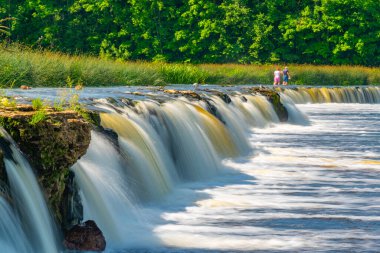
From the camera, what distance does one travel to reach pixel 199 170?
1436cm

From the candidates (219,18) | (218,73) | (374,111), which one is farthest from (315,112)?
(219,18)

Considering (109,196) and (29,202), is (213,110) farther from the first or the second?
(29,202)

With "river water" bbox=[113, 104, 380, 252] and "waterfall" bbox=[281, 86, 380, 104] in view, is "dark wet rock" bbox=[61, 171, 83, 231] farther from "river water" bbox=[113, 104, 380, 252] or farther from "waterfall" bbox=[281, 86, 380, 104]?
"waterfall" bbox=[281, 86, 380, 104]

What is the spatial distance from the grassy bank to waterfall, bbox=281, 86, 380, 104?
4.49m

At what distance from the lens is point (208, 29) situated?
6253cm

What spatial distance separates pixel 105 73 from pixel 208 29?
3507 cm

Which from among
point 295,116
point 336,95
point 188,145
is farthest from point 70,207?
point 336,95

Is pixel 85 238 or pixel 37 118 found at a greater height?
pixel 37 118

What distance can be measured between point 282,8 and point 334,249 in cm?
5673

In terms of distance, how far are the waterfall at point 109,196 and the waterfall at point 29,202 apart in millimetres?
990

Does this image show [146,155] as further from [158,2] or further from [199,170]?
[158,2]

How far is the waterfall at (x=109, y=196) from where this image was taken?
9219 mm

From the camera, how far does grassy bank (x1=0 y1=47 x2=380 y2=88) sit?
23094 mm

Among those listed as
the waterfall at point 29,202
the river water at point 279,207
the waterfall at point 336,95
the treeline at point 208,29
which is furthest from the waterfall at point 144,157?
the treeline at point 208,29
